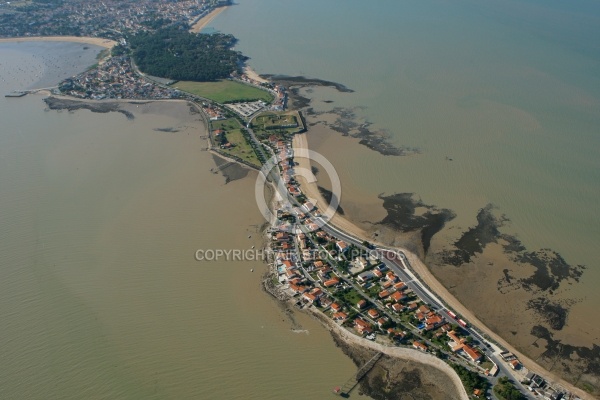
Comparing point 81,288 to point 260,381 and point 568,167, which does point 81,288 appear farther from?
point 568,167

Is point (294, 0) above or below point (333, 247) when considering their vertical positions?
above

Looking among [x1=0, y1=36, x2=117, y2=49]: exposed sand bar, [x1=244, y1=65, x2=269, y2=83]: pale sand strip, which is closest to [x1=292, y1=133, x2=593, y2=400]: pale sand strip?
[x1=244, y1=65, x2=269, y2=83]: pale sand strip

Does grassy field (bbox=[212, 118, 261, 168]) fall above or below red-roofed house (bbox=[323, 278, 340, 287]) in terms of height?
above

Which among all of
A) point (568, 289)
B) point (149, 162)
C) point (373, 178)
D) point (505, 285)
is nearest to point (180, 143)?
point (149, 162)

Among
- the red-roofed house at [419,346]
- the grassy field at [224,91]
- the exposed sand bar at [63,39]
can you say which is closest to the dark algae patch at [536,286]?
the red-roofed house at [419,346]

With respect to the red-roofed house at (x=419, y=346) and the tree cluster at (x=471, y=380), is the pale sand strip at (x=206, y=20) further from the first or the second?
the tree cluster at (x=471, y=380)

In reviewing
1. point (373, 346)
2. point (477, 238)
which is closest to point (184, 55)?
point (477, 238)

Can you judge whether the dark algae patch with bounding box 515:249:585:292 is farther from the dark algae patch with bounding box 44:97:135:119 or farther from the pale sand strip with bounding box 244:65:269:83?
the dark algae patch with bounding box 44:97:135:119
